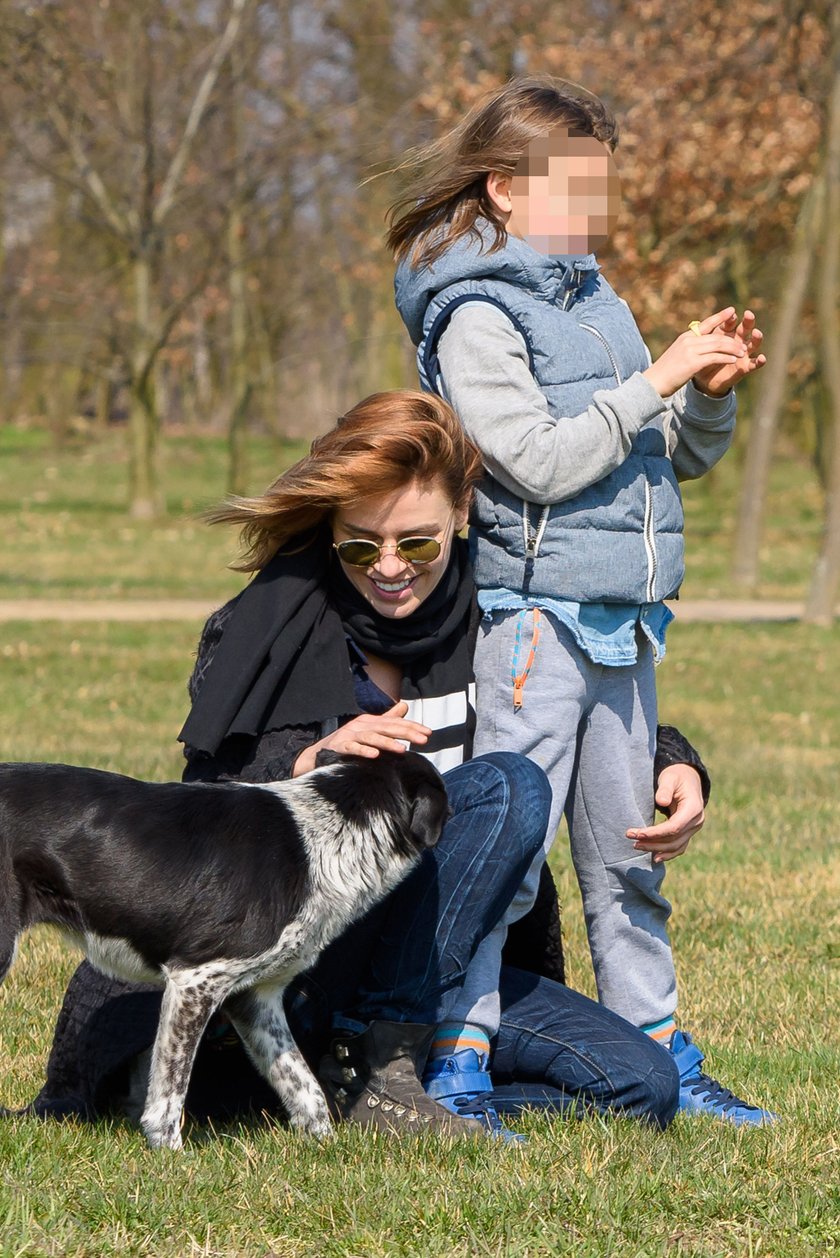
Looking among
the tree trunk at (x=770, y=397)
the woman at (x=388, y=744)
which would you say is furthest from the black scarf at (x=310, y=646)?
the tree trunk at (x=770, y=397)

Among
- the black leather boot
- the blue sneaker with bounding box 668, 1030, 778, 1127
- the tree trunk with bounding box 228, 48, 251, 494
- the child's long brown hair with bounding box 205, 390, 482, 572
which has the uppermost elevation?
the tree trunk with bounding box 228, 48, 251, 494

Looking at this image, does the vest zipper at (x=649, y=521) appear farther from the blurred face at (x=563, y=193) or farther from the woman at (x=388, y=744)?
the woman at (x=388, y=744)

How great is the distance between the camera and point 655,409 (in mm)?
3482

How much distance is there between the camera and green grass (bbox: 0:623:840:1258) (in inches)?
112

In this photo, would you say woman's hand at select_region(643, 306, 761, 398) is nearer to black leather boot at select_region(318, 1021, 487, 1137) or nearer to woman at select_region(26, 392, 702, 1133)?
woman at select_region(26, 392, 702, 1133)

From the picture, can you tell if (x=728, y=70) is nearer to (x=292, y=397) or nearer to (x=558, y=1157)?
(x=558, y=1157)

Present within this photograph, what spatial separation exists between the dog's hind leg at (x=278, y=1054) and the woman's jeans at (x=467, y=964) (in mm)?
218

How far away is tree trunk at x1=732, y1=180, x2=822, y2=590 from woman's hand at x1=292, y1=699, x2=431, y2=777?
1521cm

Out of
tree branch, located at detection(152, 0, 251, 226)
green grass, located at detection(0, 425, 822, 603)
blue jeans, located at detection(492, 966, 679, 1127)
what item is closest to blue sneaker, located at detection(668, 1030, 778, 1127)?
blue jeans, located at detection(492, 966, 679, 1127)

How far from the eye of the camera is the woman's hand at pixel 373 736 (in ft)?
10.7

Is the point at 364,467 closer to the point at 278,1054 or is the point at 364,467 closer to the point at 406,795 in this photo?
the point at 406,795

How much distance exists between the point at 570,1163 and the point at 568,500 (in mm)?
1388

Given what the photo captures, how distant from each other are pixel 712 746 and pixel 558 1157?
643cm

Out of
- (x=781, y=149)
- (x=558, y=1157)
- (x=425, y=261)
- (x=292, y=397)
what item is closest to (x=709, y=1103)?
(x=558, y=1157)
